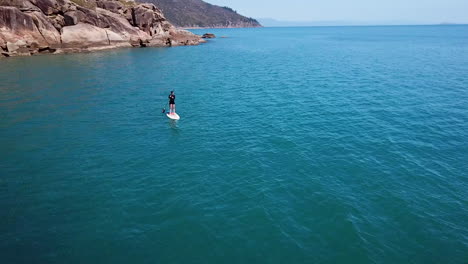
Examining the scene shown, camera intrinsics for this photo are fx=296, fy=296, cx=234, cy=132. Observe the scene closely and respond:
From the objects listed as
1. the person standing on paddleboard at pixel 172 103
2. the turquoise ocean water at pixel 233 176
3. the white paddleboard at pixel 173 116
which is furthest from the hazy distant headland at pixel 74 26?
the white paddleboard at pixel 173 116

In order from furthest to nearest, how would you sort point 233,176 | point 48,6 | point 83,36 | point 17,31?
point 83,36 → point 48,6 → point 17,31 → point 233,176

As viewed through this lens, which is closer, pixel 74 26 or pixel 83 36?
pixel 74 26

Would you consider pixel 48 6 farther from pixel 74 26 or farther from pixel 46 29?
pixel 46 29

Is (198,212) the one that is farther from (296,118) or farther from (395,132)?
(395,132)

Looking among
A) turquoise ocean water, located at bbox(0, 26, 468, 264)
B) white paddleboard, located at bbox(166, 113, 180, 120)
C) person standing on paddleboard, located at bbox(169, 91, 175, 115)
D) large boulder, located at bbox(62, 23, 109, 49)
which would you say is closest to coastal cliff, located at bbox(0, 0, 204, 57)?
large boulder, located at bbox(62, 23, 109, 49)

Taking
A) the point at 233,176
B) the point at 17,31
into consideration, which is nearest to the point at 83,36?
the point at 17,31
